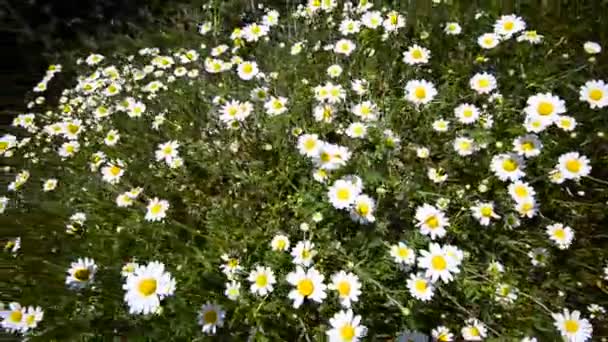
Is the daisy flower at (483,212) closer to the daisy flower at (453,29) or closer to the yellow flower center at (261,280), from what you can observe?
the yellow flower center at (261,280)

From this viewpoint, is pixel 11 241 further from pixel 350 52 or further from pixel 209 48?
pixel 350 52

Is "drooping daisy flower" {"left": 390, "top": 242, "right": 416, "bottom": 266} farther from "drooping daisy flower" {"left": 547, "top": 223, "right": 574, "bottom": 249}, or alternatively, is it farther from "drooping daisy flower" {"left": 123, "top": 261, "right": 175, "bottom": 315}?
"drooping daisy flower" {"left": 123, "top": 261, "right": 175, "bottom": 315}

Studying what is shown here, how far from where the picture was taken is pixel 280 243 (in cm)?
202

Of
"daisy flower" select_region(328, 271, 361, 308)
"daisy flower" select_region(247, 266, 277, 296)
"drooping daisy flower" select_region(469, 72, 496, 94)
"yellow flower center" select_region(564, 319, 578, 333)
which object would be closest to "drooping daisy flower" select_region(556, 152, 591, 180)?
"drooping daisy flower" select_region(469, 72, 496, 94)

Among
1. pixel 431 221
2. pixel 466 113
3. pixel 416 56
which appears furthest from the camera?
pixel 416 56

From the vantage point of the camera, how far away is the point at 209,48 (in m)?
→ 3.25

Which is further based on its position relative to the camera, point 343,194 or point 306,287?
point 343,194

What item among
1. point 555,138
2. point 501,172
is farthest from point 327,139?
point 555,138

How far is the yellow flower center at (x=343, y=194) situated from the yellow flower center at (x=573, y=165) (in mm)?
835

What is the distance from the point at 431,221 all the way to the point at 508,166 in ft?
1.32

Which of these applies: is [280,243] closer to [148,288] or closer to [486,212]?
[148,288]

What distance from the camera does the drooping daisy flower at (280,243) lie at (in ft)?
6.59

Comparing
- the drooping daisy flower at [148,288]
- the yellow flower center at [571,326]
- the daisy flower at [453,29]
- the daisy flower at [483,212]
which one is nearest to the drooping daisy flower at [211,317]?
the drooping daisy flower at [148,288]

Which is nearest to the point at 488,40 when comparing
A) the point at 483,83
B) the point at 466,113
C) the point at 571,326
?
the point at 483,83
